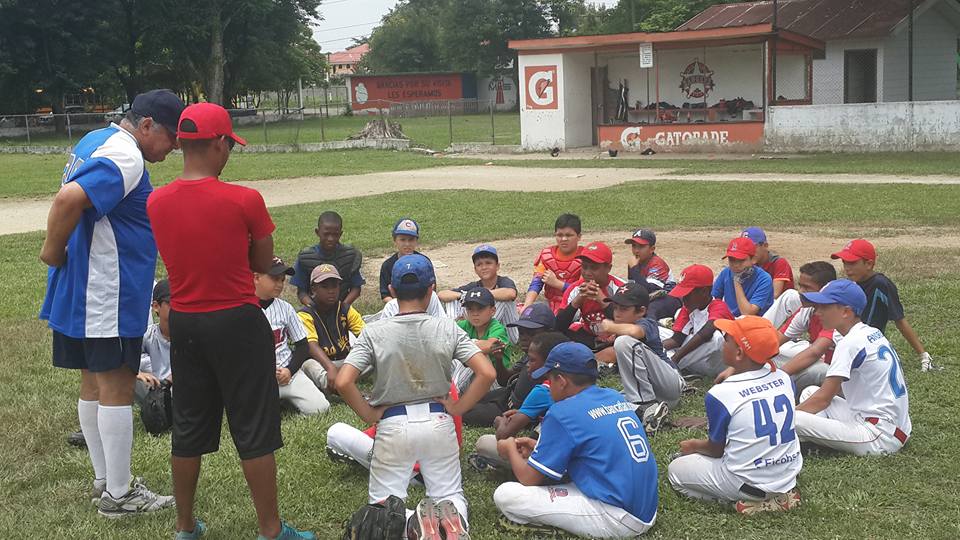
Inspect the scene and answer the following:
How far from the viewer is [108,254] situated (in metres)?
4.53

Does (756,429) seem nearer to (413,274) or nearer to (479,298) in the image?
(413,274)

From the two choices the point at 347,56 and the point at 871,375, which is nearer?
the point at 871,375

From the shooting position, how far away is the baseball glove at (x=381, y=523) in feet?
13.5

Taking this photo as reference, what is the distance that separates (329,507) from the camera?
4.86m

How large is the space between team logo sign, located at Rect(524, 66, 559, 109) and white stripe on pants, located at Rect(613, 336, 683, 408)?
2551 cm

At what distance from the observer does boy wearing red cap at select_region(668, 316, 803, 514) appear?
4.55 m

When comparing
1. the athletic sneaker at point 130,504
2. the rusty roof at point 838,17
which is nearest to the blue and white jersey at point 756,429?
the athletic sneaker at point 130,504

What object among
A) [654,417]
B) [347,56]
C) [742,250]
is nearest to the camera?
[654,417]

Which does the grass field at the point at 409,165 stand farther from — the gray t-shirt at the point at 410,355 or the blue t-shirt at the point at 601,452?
the gray t-shirt at the point at 410,355

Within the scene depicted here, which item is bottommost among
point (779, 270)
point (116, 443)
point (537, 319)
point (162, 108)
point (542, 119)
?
point (116, 443)

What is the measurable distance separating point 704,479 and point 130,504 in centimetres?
284

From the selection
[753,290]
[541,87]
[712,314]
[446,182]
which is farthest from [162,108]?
[541,87]

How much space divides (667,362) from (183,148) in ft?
12.0

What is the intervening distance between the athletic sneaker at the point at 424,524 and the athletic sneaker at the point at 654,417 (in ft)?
6.57
